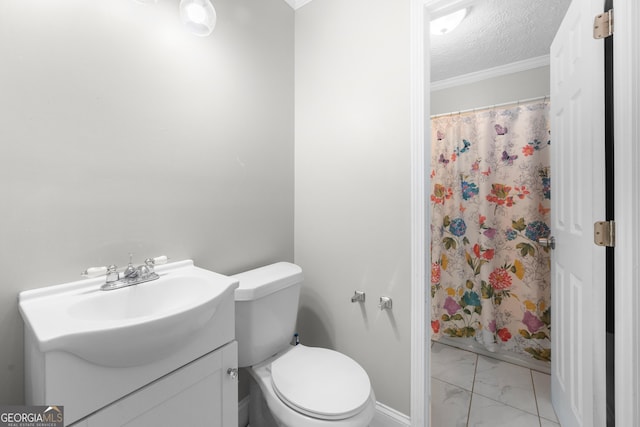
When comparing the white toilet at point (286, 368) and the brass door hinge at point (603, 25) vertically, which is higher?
the brass door hinge at point (603, 25)

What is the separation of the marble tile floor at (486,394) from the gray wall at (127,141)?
1346mm

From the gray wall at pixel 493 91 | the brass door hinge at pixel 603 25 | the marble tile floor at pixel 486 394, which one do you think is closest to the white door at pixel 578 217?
the brass door hinge at pixel 603 25

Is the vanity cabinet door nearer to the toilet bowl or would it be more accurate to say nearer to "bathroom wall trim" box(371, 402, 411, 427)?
the toilet bowl

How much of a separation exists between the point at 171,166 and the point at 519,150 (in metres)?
2.25

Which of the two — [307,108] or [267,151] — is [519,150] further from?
[267,151]

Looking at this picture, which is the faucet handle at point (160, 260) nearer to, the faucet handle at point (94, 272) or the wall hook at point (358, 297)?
the faucet handle at point (94, 272)

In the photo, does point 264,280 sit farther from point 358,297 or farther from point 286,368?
point 358,297

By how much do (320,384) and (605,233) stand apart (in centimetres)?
113

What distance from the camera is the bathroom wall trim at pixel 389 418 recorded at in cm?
130

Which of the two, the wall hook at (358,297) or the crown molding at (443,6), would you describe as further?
the wall hook at (358,297)

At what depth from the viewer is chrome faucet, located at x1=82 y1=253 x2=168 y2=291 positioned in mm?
893

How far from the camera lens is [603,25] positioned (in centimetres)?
91

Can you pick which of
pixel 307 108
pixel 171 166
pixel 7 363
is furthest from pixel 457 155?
pixel 7 363

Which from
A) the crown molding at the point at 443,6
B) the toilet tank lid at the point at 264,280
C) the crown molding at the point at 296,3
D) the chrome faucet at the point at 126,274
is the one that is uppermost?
the crown molding at the point at 296,3
